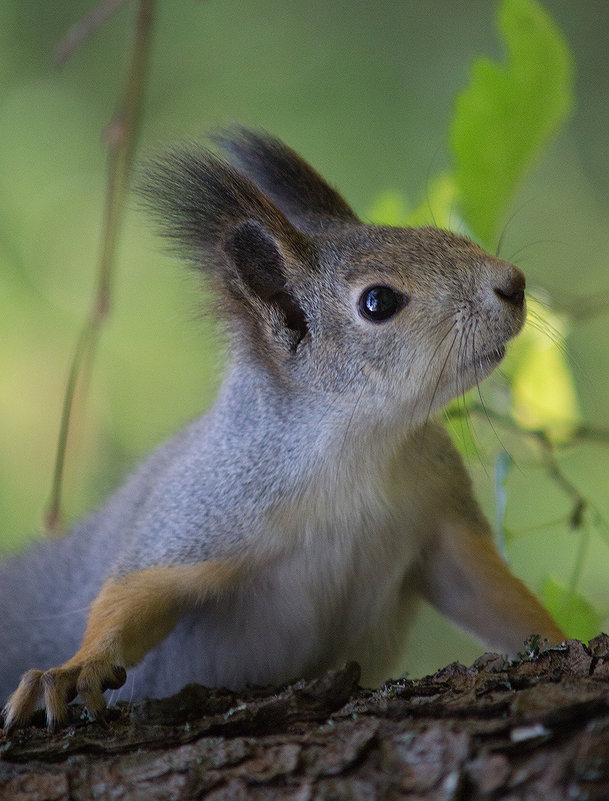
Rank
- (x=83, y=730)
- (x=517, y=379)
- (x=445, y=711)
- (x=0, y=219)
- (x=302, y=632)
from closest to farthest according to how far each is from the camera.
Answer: (x=445, y=711) < (x=83, y=730) < (x=302, y=632) < (x=517, y=379) < (x=0, y=219)

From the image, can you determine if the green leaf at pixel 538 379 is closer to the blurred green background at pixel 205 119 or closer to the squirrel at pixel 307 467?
the squirrel at pixel 307 467

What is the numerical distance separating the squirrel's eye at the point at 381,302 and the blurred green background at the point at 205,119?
260 centimetres

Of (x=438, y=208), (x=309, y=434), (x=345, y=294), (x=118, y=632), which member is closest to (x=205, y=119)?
(x=438, y=208)

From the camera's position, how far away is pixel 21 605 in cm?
305

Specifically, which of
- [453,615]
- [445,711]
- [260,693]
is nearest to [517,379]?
[453,615]

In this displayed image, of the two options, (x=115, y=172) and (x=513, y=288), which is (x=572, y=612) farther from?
(x=115, y=172)

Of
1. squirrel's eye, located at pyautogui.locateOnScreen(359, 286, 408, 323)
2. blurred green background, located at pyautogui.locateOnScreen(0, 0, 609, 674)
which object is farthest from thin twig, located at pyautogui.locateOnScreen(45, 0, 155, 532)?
blurred green background, located at pyautogui.locateOnScreen(0, 0, 609, 674)

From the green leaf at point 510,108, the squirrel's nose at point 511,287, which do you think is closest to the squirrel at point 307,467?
the squirrel's nose at point 511,287

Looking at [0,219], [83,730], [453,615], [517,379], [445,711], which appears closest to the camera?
[445,711]

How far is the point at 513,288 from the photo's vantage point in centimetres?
223

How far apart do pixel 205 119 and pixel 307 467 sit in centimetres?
297

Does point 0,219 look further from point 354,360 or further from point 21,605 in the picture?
point 354,360

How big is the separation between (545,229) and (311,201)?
2.72m

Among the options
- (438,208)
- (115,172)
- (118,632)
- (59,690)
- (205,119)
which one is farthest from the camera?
(205,119)
